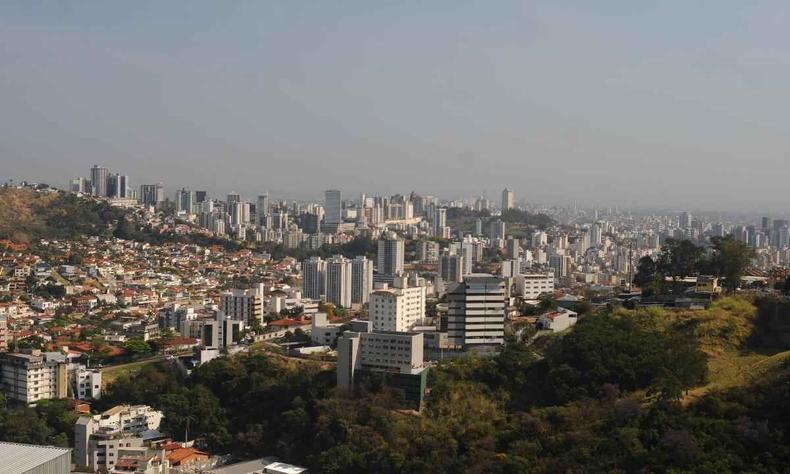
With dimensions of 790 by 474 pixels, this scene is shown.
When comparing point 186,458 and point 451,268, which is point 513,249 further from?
point 186,458

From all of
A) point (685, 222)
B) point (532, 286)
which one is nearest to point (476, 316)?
point (532, 286)

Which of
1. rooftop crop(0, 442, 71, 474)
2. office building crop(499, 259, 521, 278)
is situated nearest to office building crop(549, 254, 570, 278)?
office building crop(499, 259, 521, 278)

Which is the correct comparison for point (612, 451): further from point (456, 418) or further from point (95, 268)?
point (95, 268)

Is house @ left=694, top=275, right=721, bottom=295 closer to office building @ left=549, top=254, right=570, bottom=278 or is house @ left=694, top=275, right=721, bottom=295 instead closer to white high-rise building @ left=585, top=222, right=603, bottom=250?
office building @ left=549, top=254, right=570, bottom=278

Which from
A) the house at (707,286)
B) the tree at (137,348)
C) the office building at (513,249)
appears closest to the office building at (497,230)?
the office building at (513,249)

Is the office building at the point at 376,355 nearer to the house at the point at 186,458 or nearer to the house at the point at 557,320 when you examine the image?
the house at the point at 186,458
